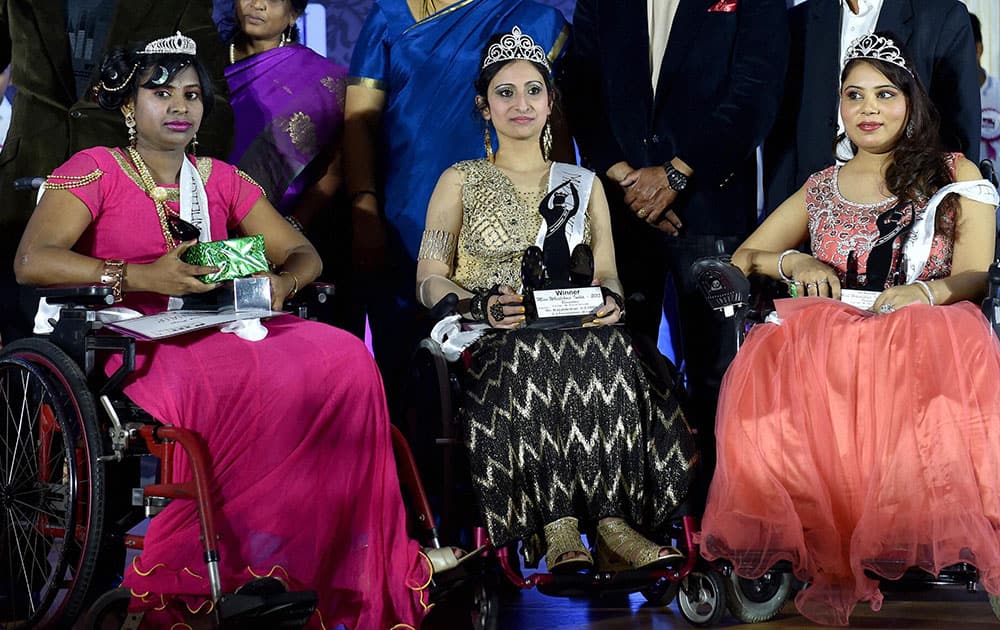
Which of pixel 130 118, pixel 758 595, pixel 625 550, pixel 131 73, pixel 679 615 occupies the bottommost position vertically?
pixel 679 615

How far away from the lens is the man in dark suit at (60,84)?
3.79 metres

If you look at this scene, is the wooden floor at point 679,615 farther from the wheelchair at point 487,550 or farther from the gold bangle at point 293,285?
the gold bangle at point 293,285

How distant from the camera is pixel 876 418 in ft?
9.93

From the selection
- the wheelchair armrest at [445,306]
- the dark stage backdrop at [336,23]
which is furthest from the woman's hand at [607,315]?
the dark stage backdrop at [336,23]

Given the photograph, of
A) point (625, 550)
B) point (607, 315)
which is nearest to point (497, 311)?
point (607, 315)

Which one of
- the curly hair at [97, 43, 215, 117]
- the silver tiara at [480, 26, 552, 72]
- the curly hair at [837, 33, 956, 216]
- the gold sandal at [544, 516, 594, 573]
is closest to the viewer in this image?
the gold sandal at [544, 516, 594, 573]

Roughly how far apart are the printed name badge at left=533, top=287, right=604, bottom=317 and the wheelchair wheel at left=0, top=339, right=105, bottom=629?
1.05 meters

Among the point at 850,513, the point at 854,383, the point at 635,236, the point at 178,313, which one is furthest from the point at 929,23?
the point at 178,313

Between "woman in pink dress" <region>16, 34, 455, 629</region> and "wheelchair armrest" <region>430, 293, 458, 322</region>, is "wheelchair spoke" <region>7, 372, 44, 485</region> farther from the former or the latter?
"wheelchair armrest" <region>430, 293, 458, 322</region>

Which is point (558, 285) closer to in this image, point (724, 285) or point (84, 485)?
point (724, 285)

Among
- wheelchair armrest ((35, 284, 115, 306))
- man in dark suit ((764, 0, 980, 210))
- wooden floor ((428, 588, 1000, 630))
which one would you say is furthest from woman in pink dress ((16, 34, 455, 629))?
man in dark suit ((764, 0, 980, 210))

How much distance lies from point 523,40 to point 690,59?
54cm

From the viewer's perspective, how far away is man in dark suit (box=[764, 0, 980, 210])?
12.9 feet

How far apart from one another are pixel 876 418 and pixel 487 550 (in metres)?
0.91
